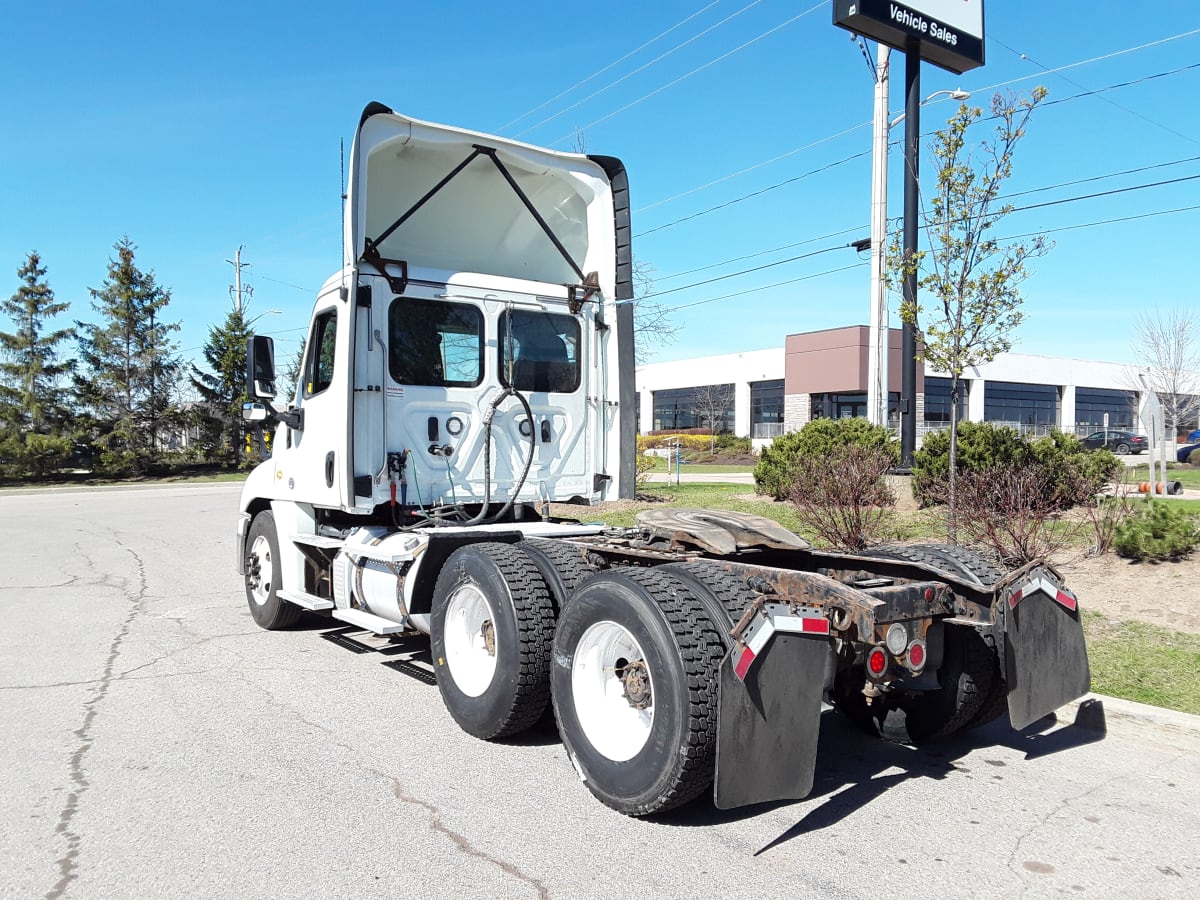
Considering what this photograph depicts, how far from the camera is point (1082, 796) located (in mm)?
4430

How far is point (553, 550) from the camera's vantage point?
538 cm

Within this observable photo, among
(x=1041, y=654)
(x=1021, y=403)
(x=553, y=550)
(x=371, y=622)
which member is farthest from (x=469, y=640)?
(x=1021, y=403)

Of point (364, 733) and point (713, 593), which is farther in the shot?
point (364, 733)

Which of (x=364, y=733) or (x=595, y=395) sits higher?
(x=595, y=395)

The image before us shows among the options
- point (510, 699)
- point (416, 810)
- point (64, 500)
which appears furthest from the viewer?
point (64, 500)

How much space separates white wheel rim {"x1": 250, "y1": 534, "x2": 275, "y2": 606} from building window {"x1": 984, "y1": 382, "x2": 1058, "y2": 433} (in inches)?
2144

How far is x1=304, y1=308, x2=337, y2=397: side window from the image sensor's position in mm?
7035

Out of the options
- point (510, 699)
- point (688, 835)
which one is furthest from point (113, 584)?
point (688, 835)

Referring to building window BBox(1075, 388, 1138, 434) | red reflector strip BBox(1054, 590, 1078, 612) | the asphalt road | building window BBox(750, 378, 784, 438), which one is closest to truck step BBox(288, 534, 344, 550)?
the asphalt road

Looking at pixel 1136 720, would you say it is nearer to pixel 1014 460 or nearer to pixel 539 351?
pixel 539 351

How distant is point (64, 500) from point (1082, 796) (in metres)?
29.0

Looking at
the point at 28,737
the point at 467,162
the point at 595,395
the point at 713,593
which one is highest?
the point at 467,162

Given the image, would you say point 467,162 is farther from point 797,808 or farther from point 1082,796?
point 1082,796

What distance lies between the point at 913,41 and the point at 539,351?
11.5 meters
